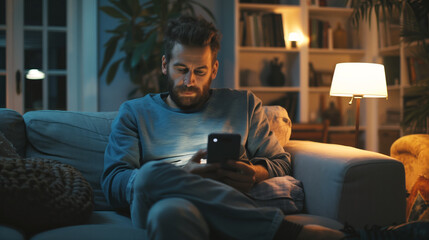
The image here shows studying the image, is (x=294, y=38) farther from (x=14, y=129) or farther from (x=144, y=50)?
(x=14, y=129)

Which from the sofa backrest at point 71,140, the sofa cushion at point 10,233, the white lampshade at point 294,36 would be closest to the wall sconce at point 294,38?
the white lampshade at point 294,36

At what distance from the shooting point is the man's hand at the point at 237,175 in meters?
1.36

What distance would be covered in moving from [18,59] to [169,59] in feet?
8.96

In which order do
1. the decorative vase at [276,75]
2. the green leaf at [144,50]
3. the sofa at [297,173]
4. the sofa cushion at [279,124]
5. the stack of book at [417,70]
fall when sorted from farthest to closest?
1. the decorative vase at [276,75]
2. the stack of book at [417,70]
3. the green leaf at [144,50]
4. the sofa cushion at [279,124]
5. the sofa at [297,173]

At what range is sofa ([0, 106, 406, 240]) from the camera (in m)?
1.31

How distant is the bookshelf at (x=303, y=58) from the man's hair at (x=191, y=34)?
7.03ft

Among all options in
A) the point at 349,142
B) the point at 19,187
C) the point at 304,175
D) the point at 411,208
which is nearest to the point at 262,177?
the point at 304,175

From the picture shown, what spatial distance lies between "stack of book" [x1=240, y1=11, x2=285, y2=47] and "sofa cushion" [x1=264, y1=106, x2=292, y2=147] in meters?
2.10

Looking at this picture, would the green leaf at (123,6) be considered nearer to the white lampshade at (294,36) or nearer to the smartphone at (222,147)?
the white lampshade at (294,36)

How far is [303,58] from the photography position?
400 cm

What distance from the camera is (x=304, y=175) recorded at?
1.63 meters

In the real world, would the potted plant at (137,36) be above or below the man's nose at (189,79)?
above

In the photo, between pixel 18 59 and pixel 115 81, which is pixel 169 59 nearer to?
pixel 115 81

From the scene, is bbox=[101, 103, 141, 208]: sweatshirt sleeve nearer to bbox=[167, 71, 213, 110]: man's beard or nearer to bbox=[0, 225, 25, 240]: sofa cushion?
bbox=[167, 71, 213, 110]: man's beard
